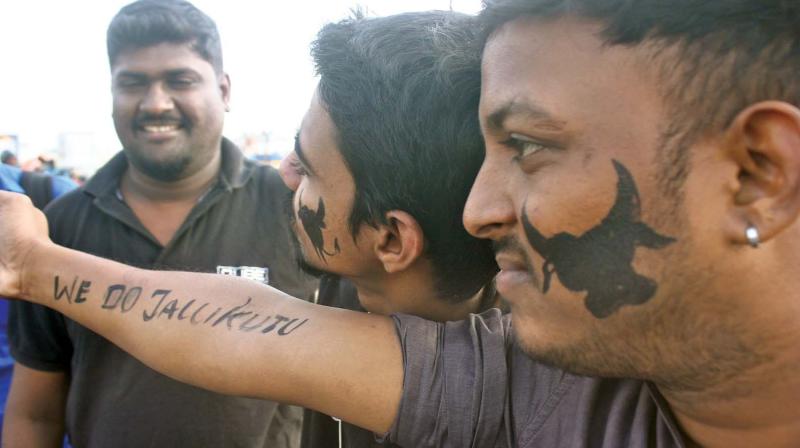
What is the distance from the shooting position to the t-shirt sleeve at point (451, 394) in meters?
1.39

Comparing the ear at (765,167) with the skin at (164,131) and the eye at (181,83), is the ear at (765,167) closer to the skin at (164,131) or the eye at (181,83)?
Answer: the skin at (164,131)

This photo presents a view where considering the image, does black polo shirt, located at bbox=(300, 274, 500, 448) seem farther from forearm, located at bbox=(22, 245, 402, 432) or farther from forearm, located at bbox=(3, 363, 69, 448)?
forearm, located at bbox=(3, 363, 69, 448)

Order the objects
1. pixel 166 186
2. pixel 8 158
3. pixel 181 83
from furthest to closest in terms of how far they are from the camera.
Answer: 1. pixel 8 158
2. pixel 181 83
3. pixel 166 186

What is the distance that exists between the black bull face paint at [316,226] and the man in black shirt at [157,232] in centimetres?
82

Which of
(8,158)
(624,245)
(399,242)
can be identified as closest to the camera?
(624,245)

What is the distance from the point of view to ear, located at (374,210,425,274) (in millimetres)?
1608

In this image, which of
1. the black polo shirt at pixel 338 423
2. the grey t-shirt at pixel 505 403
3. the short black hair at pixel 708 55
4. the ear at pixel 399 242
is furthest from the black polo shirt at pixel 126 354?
the short black hair at pixel 708 55

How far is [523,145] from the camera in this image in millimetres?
1207

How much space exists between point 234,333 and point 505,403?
725 mm

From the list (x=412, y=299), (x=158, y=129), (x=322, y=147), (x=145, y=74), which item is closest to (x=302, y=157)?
(x=322, y=147)

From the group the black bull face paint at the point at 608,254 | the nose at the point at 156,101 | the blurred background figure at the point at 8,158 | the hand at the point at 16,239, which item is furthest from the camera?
the blurred background figure at the point at 8,158

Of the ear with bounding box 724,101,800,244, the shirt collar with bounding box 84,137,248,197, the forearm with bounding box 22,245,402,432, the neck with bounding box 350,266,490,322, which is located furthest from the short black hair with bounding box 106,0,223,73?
the ear with bounding box 724,101,800,244

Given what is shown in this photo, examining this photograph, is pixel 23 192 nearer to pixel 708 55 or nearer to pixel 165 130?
pixel 165 130

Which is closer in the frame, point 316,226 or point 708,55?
point 708,55
